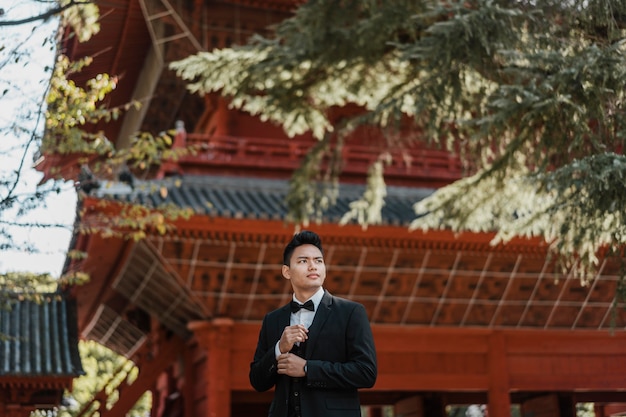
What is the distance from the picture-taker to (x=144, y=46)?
1497cm

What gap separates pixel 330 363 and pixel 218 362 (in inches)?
299

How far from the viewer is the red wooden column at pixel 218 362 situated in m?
10.9

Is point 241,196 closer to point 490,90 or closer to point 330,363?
point 490,90

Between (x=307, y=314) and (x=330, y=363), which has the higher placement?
(x=307, y=314)

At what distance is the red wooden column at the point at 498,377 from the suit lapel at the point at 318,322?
334 inches

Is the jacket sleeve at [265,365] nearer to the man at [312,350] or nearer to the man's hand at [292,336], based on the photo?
the man at [312,350]

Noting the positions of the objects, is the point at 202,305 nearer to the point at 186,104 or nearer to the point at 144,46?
the point at 186,104

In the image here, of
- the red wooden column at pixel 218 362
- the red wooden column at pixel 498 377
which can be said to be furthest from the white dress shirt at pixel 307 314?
the red wooden column at pixel 498 377

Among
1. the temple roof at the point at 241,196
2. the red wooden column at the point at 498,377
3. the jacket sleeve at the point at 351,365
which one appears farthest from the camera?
the red wooden column at the point at 498,377

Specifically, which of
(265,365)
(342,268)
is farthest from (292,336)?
(342,268)

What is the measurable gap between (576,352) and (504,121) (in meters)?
6.30

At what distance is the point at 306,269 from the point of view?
12.2ft

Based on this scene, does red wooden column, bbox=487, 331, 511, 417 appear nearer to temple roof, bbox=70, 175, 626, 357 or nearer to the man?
temple roof, bbox=70, 175, 626, 357

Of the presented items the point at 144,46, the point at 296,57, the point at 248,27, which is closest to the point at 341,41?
the point at 296,57
